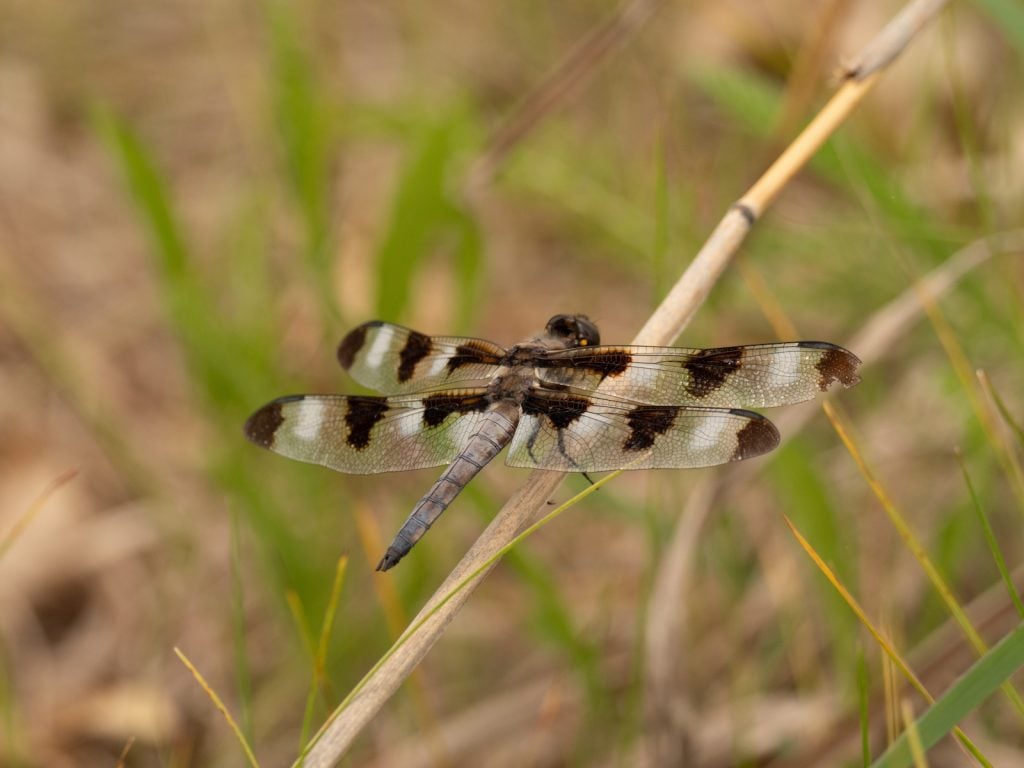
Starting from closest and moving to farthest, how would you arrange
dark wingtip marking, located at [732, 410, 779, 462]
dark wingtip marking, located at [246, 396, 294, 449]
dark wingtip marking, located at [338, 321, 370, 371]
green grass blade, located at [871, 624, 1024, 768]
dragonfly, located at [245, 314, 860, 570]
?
1. green grass blade, located at [871, 624, 1024, 768]
2. dark wingtip marking, located at [732, 410, 779, 462]
3. dragonfly, located at [245, 314, 860, 570]
4. dark wingtip marking, located at [246, 396, 294, 449]
5. dark wingtip marking, located at [338, 321, 370, 371]

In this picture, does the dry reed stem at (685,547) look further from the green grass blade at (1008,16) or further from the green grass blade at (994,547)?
the green grass blade at (994,547)

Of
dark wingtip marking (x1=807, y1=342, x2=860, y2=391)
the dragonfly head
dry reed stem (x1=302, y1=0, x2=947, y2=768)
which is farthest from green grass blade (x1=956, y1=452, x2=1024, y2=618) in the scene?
the dragonfly head

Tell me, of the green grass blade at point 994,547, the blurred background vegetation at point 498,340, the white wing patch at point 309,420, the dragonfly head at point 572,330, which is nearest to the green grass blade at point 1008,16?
the blurred background vegetation at point 498,340

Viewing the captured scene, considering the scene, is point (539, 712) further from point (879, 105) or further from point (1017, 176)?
point (879, 105)

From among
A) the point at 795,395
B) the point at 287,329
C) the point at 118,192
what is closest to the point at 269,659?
the point at 287,329

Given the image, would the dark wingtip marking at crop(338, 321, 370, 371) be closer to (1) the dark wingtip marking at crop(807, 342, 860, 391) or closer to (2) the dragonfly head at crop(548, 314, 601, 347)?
(2) the dragonfly head at crop(548, 314, 601, 347)

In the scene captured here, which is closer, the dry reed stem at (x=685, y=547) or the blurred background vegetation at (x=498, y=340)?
the dry reed stem at (x=685, y=547)
